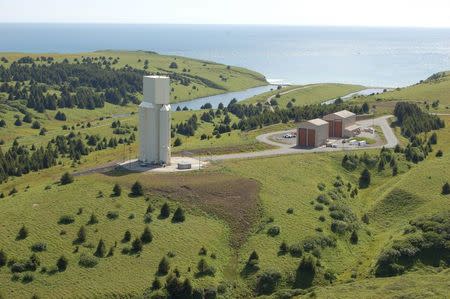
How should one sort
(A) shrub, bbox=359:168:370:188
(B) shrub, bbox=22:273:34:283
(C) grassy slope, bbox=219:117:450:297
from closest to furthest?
(B) shrub, bbox=22:273:34:283 → (C) grassy slope, bbox=219:117:450:297 → (A) shrub, bbox=359:168:370:188

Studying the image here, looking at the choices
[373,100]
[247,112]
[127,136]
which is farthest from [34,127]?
[373,100]

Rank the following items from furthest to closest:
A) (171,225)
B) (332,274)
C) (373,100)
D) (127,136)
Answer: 1. (373,100)
2. (127,136)
3. (171,225)
4. (332,274)

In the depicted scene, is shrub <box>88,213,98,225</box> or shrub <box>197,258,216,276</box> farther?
shrub <box>88,213,98,225</box>

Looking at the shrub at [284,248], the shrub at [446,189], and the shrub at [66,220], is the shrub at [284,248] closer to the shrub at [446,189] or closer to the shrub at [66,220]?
the shrub at [66,220]

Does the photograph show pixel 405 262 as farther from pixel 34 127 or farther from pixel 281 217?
pixel 34 127

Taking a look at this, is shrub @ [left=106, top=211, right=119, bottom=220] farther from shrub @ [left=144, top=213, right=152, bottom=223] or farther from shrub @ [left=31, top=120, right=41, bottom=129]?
shrub @ [left=31, top=120, right=41, bottom=129]

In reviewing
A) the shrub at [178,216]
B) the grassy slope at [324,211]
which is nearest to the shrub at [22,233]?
the shrub at [178,216]

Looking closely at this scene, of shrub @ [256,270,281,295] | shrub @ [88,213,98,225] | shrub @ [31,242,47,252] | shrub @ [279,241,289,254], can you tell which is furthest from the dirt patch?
shrub @ [31,242,47,252]

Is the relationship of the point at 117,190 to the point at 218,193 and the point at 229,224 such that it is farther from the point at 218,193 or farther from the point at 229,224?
the point at 229,224
